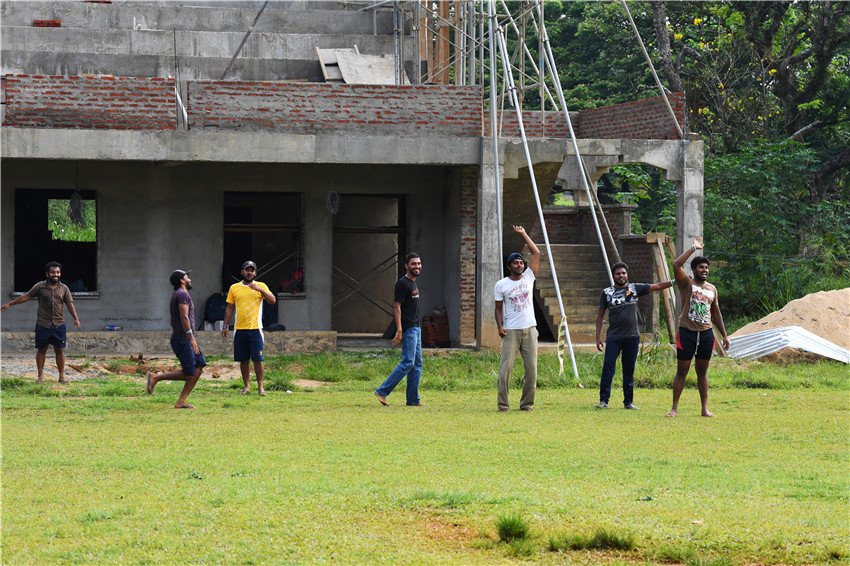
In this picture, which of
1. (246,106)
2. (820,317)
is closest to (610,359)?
(820,317)

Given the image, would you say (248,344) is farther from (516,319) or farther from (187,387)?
(516,319)

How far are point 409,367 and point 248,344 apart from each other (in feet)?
7.49

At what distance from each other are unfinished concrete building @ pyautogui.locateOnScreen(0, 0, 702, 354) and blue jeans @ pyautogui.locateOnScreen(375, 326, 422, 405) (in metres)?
5.79

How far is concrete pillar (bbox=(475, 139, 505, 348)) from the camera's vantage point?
18141 millimetres

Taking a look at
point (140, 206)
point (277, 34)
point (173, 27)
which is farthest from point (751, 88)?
point (140, 206)

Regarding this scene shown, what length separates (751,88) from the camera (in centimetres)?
3067

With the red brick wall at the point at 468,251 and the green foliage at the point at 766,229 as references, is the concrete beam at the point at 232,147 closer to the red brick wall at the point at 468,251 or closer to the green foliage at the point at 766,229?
the red brick wall at the point at 468,251

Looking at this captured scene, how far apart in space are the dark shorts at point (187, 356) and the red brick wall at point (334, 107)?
728 centimetres

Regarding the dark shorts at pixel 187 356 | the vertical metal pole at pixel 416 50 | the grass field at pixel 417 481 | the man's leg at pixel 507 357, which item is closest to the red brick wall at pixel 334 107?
the vertical metal pole at pixel 416 50

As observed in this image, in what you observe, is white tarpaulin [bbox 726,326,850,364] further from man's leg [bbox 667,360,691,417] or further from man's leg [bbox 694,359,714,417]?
man's leg [bbox 667,360,691,417]

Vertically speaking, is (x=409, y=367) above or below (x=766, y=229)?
below

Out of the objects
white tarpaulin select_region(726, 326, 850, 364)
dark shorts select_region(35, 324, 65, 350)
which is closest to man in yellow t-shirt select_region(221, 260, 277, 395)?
dark shorts select_region(35, 324, 65, 350)

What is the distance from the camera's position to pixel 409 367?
11.9 m

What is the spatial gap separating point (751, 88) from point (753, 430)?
2277 cm
